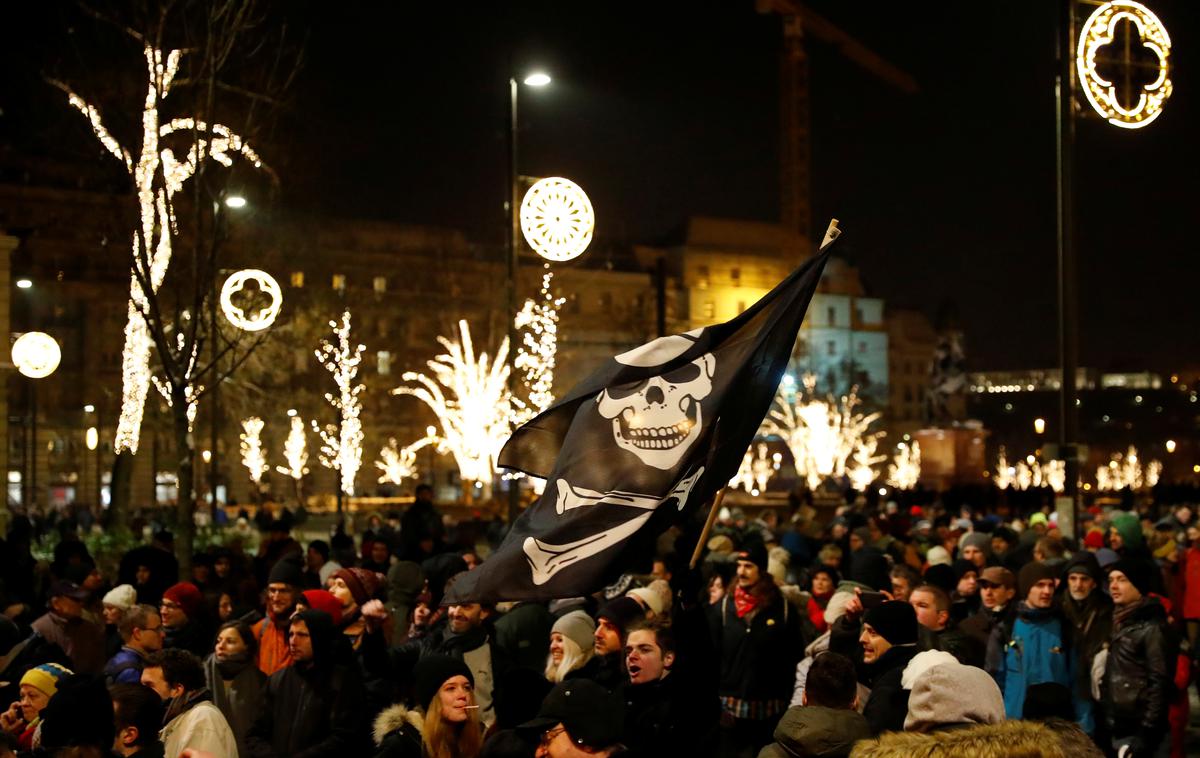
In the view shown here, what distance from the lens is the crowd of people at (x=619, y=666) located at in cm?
581

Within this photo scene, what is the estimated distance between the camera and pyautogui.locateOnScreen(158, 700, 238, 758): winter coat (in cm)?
686

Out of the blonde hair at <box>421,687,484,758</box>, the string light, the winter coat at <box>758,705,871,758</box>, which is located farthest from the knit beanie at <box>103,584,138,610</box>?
the string light

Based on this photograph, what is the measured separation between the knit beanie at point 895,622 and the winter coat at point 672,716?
3.06 feet

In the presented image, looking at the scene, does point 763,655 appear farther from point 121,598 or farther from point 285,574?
point 121,598

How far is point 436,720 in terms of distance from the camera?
6.83 metres

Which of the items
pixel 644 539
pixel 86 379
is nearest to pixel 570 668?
pixel 644 539

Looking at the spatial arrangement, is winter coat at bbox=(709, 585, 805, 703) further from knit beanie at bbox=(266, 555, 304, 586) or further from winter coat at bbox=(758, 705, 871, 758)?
winter coat at bbox=(758, 705, 871, 758)

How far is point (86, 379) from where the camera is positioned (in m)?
68.9

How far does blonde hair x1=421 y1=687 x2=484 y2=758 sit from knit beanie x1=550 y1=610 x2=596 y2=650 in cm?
202

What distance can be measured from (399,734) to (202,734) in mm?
855

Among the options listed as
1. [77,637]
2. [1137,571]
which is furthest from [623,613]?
[77,637]

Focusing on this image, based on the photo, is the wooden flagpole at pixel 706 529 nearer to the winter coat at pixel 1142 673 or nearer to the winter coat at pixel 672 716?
the winter coat at pixel 672 716

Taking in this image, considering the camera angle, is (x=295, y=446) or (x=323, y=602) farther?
(x=295, y=446)

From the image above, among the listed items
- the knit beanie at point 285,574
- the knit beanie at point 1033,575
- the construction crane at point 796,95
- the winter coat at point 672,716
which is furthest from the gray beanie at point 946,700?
the construction crane at point 796,95
